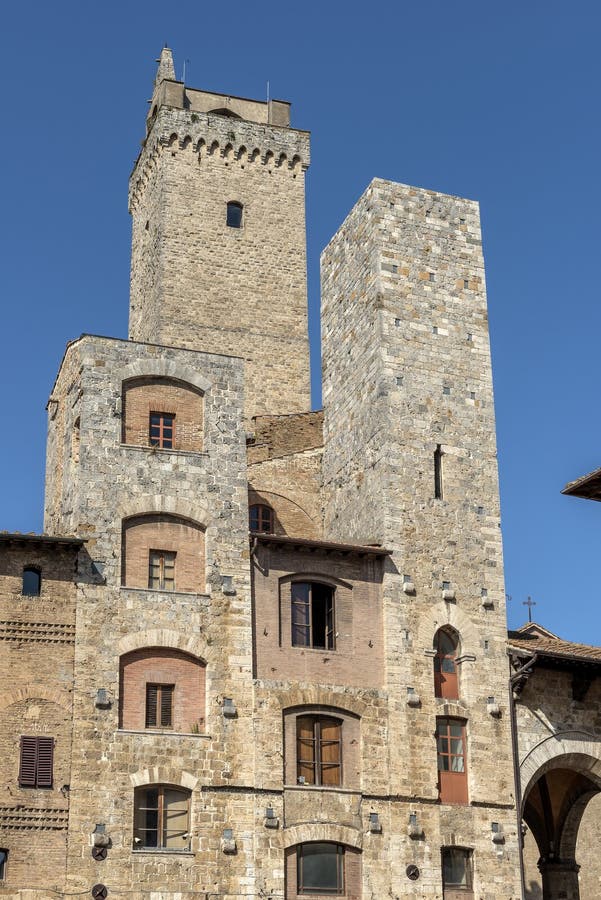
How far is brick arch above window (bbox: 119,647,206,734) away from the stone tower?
16565mm

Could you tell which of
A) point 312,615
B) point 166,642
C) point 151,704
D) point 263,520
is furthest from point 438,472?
point 151,704

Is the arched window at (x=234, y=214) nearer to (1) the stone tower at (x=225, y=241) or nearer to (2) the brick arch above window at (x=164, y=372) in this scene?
(1) the stone tower at (x=225, y=241)

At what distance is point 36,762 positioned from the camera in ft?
102

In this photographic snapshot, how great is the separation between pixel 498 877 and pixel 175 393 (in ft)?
44.7

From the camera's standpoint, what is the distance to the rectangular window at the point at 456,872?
33688 millimetres

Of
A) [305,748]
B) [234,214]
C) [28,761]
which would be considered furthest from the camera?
[234,214]

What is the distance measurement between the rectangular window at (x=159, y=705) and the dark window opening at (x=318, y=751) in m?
2.98

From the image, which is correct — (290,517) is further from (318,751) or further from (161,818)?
(161,818)

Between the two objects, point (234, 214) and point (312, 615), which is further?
point (234, 214)

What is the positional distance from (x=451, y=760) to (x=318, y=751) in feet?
11.0

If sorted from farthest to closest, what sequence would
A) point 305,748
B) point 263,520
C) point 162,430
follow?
point 263,520 → point 162,430 → point 305,748

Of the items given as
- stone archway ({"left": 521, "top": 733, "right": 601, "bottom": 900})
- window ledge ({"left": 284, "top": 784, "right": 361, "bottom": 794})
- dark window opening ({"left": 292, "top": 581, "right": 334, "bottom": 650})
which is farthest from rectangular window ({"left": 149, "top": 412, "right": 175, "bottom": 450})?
stone archway ({"left": 521, "top": 733, "right": 601, "bottom": 900})

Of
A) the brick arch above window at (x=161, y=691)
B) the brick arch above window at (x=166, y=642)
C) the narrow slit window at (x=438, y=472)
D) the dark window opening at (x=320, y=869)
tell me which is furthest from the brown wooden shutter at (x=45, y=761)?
the narrow slit window at (x=438, y=472)

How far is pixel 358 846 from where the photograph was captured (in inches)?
1294
